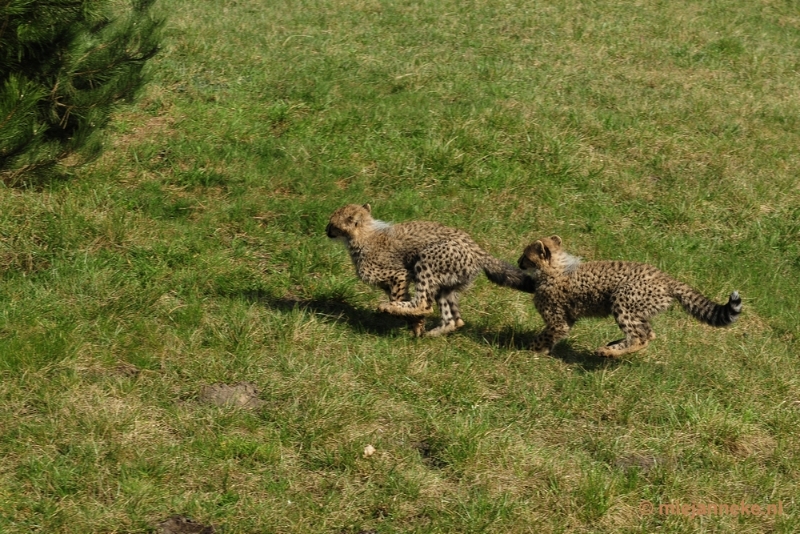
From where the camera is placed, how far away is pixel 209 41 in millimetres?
12555

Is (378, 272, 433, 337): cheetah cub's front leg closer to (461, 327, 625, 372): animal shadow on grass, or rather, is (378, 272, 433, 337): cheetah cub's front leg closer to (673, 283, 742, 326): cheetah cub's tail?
(461, 327, 625, 372): animal shadow on grass

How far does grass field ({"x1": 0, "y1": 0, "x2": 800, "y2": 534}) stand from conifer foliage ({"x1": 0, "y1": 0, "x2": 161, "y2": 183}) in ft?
2.32

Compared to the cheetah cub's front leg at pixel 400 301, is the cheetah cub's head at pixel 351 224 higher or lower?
higher

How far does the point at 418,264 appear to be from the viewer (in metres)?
8.08

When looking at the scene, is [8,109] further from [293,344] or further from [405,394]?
[405,394]

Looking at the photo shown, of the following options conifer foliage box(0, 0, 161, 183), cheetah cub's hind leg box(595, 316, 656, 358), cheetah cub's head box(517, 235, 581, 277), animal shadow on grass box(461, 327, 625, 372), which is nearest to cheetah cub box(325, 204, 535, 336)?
cheetah cub's head box(517, 235, 581, 277)

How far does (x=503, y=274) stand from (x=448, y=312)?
0.53 metres


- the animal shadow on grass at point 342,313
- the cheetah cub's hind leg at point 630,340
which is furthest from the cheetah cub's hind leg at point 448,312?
the cheetah cub's hind leg at point 630,340

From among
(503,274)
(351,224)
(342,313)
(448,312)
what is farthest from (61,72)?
(503,274)

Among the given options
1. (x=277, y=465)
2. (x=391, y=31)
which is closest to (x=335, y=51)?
(x=391, y=31)

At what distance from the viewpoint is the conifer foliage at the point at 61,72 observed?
7.16 m

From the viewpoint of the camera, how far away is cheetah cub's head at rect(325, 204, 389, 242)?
27.6 ft

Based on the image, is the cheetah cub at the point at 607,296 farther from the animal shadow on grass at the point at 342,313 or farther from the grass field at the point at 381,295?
the animal shadow on grass at the point at 342,313

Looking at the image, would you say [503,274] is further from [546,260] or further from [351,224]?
[351,224]
